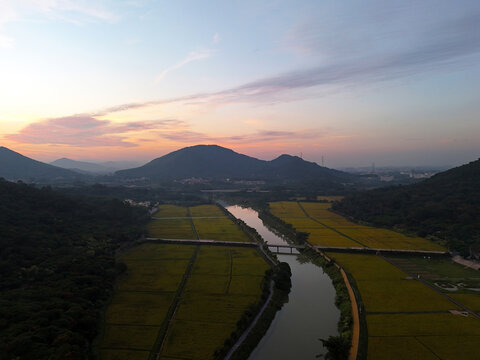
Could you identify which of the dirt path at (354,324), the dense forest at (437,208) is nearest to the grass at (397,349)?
the dirt path at (354,324)

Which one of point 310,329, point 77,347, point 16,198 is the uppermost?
point 16,198

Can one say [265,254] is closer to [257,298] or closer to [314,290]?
→ [314,290]

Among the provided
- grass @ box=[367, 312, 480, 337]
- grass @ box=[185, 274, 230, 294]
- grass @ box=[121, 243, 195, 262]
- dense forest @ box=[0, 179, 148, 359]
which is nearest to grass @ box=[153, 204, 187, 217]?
dense forest @ box=[0, 179, 148, 359]

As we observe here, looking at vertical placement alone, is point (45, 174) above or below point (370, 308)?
above

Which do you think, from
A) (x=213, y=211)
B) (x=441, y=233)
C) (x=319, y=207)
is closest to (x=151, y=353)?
(x=441, y=233)

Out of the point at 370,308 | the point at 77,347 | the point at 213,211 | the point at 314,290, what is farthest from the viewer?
the point at 213,211

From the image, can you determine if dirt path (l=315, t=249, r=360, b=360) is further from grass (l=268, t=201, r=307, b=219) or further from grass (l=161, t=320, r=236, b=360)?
grass (l=268, t=201, r=307, b=219)

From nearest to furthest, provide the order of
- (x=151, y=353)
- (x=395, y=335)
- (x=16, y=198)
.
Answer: (x=151, y=353)
(x=395, y=335)
(x=16, y=198)
